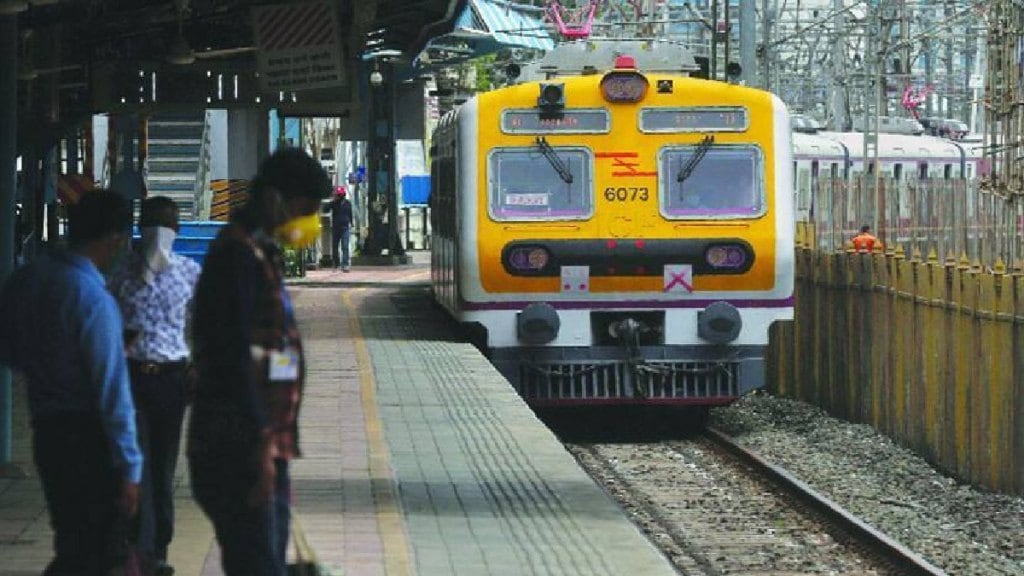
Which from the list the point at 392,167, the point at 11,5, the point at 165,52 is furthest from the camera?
the point at 392,167

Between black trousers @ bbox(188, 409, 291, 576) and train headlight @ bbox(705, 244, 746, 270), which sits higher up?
train headlight @ bbox(705, 244, 746, 270)

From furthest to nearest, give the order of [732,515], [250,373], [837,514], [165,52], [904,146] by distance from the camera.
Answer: [904,146] → [165,52] → [732,515] → [837,514] → [250,373]

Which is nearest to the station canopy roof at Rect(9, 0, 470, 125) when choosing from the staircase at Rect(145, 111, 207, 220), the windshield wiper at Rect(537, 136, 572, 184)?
the windshield wiper at Rect(537, 136, 572, 184)

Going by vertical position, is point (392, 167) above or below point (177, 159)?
below

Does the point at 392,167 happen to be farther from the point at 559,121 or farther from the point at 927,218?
the point at 559,121

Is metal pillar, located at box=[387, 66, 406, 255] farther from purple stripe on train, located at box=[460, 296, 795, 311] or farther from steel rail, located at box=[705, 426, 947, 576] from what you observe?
purple stripe on train, located at box=[460, 296, 795, 311]

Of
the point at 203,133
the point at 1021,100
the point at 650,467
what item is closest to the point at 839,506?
the point at 650,467

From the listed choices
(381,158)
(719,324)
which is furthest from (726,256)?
(381,158)

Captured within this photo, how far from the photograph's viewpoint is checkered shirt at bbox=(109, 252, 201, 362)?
916 cm

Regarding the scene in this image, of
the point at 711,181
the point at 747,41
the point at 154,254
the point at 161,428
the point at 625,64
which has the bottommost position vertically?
the point at 161,428

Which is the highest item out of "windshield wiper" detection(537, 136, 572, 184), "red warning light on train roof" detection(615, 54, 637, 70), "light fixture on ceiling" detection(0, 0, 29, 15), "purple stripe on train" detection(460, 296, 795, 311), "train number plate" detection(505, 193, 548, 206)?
"red warning light on train roof" detection(615, 54, 637, 70)

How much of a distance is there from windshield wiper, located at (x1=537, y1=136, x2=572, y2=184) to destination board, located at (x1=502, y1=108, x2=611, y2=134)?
9 centimetres

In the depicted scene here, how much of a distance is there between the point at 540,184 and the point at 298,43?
378cm

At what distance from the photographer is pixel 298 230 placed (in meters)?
6.65
